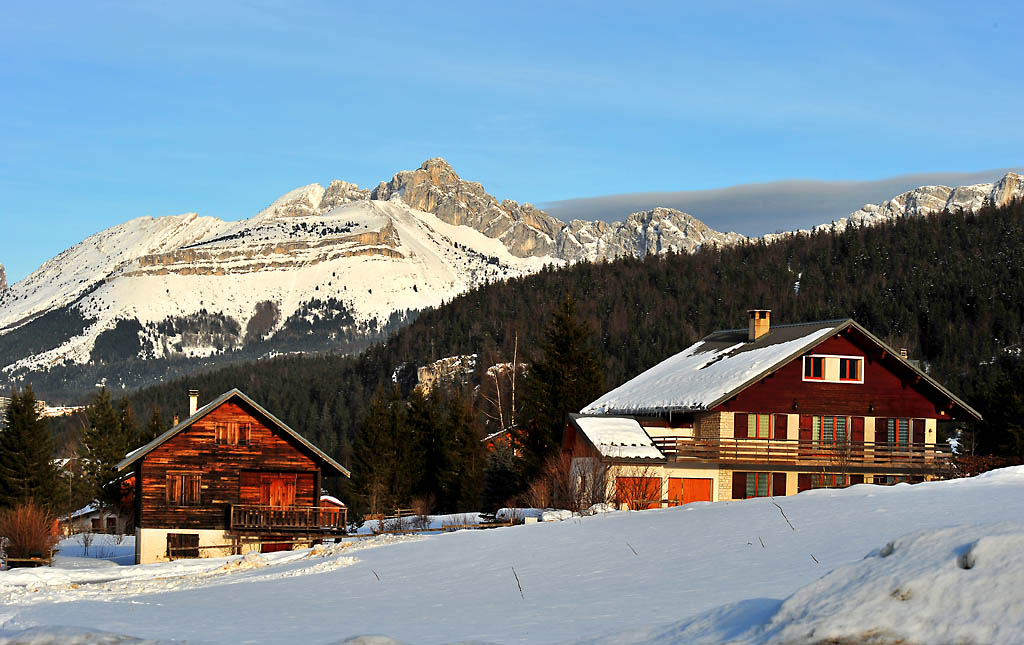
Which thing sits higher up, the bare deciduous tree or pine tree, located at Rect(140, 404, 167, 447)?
pine tree, located at Rect(140, 404, 167, 447)

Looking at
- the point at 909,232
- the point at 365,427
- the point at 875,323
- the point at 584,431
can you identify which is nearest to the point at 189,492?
the point at 584,431

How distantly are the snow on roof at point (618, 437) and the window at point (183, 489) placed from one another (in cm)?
1665

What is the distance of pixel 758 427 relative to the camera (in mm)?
52000

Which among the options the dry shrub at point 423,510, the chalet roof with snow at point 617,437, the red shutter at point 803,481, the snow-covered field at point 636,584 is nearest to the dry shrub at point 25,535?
the snow-covered field at point 636,584

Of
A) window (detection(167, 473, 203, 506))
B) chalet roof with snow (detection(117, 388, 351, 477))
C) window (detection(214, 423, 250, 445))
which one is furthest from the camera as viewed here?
window (detection(214, 423, 250, 445))

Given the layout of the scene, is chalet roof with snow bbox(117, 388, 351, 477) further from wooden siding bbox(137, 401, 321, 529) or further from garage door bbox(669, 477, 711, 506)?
garage door bbox(669, 477, 711, 506)

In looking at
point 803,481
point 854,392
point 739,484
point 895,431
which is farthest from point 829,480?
point 895,431

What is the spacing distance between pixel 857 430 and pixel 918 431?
3.15 meters

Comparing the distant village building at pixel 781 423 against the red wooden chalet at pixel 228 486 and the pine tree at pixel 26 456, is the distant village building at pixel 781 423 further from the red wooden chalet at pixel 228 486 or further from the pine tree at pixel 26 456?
the pine tree at pixel 26 456

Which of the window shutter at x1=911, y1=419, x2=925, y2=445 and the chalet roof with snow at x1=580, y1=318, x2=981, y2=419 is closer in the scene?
the chalet roof with snow at x1=580, y1=318, x2=981, y2=419

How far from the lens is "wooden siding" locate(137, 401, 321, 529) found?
168 feet

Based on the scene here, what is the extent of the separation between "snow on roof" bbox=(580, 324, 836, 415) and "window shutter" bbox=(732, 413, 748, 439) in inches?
57.6

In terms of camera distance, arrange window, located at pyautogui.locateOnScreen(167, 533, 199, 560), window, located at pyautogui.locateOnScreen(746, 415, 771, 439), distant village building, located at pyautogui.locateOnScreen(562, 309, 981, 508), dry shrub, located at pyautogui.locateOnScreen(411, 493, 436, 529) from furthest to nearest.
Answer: window, located at pyautogui.locateOnScreen(746, 415, 771, 439) < window, located at pyautogui.locateOnScreen(167, 533, 199, 560) < distant village building, located at pyautogui.locateOnScreen(562, 309, 981, 508) < dry shrub, located at pyautogui.locateOnScreen(411, 493, 436, 529)

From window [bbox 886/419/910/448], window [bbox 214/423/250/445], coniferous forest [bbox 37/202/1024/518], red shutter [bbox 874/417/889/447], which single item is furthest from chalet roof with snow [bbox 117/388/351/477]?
coniferous forest [bbox 37/202/1024/518]
